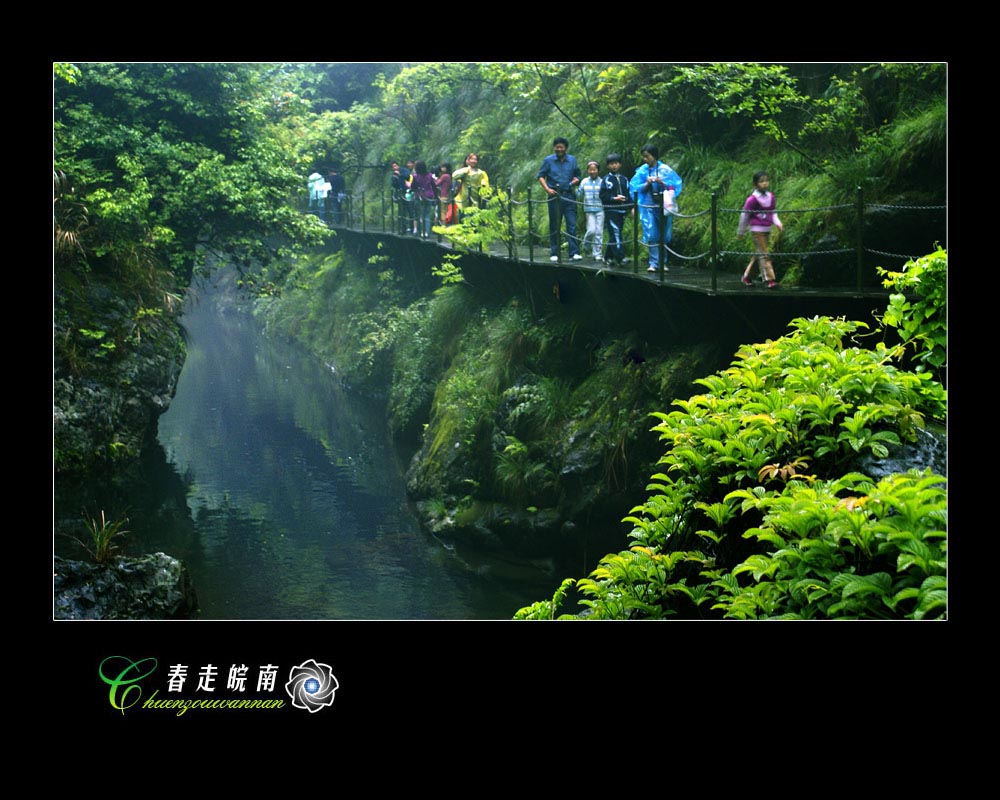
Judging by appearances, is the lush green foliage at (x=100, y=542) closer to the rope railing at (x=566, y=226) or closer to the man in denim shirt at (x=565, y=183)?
the rope railing at (x=566, y=226)

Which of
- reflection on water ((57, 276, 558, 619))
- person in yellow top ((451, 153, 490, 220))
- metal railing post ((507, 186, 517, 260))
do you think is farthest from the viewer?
person in yellow top ((451, 153, 490, 220))

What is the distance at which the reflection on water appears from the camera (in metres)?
10.8

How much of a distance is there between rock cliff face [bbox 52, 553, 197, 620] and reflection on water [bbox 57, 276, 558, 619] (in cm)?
129

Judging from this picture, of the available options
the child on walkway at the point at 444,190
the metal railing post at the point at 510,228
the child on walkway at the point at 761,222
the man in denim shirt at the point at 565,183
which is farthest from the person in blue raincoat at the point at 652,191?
the child on walkway at the point at 444,190

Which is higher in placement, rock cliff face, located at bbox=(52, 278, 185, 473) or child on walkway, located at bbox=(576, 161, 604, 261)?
child on walkway, located at bbox=(576, 161, 604, 261)

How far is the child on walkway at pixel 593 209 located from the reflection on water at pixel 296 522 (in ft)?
12.5

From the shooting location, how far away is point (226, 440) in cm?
1647

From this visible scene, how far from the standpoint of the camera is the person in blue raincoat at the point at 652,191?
10.7m

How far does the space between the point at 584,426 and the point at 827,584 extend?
7779 millimetres

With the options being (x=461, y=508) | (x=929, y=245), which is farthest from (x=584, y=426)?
(x=929, y=245)

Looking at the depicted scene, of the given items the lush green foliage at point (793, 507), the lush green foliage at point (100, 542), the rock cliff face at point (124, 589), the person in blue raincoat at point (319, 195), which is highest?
the person in blue raincoat at point (319, 195)

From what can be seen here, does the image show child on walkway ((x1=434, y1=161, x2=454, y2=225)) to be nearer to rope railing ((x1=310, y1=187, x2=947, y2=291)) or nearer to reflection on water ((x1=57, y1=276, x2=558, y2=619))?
rope railing ((x1=310, y1=187, x2=947, y2=291))
